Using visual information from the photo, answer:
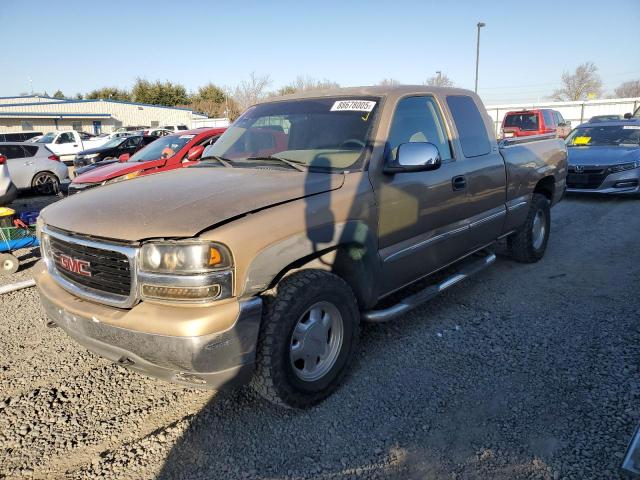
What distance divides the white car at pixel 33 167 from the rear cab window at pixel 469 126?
11.5m

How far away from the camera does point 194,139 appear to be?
949cm

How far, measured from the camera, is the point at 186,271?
232 centimetres

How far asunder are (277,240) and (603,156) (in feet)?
30.4

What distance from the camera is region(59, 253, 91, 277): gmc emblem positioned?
2.65 meters

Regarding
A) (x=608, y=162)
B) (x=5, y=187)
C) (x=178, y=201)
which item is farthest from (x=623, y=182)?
(x=5, y=187)

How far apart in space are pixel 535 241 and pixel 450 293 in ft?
5.30

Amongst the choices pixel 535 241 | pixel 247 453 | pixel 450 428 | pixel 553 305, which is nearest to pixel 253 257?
pixel 247 453

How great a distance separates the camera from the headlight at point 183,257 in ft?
7.57

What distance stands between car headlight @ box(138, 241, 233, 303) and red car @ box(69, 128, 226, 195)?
5.72 metres

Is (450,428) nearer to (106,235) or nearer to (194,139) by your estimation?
(106,235)

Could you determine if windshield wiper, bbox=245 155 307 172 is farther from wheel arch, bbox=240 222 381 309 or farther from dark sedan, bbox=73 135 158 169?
dark sedan, bbox=73 135 158 169

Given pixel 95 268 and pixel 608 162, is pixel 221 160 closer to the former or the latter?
pixel 95 268

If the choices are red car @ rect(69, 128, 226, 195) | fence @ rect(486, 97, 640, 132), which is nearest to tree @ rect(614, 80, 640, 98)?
fence @ rect(486, 97, 640, 132)

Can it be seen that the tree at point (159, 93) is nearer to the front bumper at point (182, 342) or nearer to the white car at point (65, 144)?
the white car at point (65, 144)
